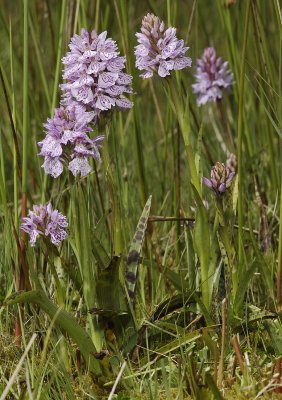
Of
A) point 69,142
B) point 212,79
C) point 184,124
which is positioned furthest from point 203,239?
point 212,79

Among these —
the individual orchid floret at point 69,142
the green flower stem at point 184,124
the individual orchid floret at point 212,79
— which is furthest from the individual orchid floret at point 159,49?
the individual orchid floret at point 212,79

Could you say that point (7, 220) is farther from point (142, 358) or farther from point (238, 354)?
point (238, 354)

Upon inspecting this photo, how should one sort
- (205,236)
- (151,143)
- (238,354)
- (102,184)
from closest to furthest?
(238,354)
(205,236)
(102,184)
(151,143)

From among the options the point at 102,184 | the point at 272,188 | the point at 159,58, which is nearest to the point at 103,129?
the point at 159,58

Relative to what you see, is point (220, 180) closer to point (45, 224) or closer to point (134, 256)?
point (134, 256)

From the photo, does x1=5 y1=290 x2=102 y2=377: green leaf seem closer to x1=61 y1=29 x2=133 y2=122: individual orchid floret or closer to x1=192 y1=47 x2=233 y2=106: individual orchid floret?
x1=61 y1=29 x2=133 y2=122: individual orchid floret

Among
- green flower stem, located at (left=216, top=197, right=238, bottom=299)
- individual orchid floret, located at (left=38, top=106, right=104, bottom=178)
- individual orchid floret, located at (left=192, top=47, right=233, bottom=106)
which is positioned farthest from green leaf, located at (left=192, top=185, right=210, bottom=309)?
individual orchid floret, located at (left=192, top=47, right=233, bottom=106)
